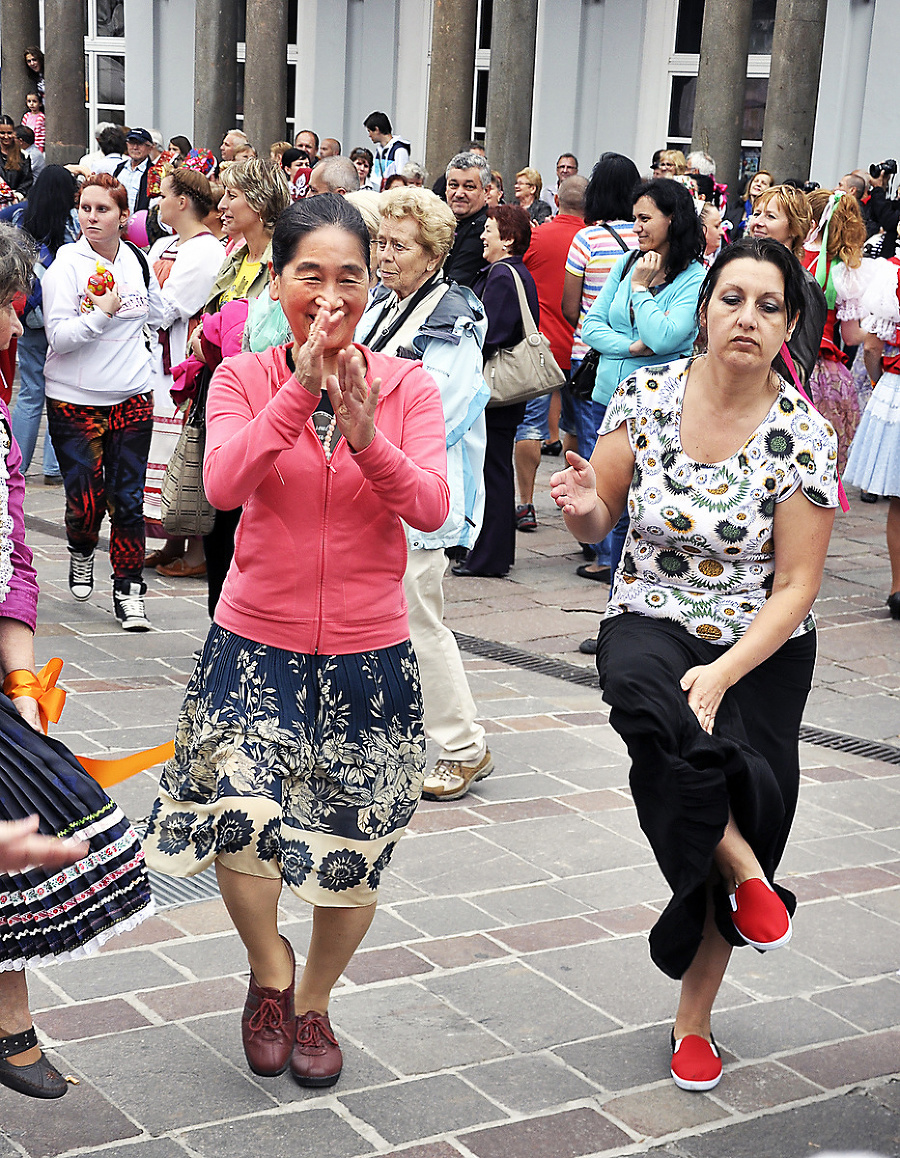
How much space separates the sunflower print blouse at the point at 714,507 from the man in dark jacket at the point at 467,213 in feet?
15.7

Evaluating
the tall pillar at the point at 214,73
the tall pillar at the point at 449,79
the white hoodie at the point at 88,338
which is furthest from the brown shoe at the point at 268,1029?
the tall pillar at the point at 214,73

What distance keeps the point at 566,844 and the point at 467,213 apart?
4.48 m

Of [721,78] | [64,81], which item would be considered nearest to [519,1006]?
[721,78]

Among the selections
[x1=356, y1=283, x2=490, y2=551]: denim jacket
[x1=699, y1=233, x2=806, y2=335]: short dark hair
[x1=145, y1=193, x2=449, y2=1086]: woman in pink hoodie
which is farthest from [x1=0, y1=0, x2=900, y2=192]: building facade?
[x1=145, y1=193, x2=449, y2=1086]: woman in pink hoodie

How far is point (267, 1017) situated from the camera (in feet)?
10.4

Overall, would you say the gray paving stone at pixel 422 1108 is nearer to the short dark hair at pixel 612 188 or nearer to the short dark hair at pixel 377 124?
the short dark hair at pixel 612 188

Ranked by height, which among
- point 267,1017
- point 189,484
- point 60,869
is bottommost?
point 267,1017

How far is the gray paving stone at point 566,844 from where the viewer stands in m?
4.59

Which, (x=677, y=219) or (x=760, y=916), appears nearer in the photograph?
(x=760, y=916)

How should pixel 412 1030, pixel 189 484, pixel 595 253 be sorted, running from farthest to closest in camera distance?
pixel 595 253 < pixel 189 484 < pixel 412 1030

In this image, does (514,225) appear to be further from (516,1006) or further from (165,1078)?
(165,1078)

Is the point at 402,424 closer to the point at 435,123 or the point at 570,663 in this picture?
the point at 570,663

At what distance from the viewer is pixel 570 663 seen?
22.7ft

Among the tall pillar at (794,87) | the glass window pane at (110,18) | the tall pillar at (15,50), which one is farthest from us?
the glass window pane at (110,18)
